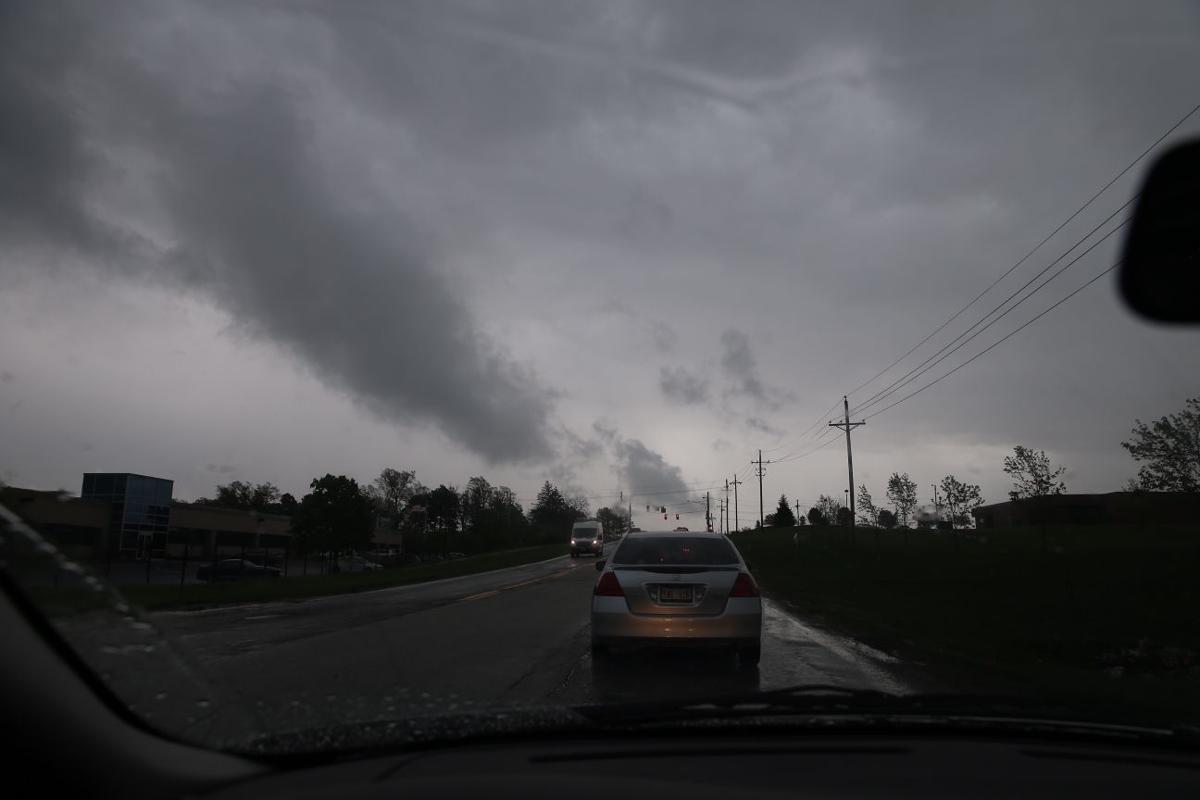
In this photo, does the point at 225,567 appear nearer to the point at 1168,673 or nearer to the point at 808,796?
the point at 1168,673

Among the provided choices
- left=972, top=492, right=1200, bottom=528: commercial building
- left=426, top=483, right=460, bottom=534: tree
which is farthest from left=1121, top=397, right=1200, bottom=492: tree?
left=426, top=483, right=460, bottom=534: tree

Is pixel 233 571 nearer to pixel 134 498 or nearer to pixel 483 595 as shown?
pixel 483 595

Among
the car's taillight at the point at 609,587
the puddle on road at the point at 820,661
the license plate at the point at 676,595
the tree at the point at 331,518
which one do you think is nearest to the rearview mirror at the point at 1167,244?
the puddle on road at the point at 820,661

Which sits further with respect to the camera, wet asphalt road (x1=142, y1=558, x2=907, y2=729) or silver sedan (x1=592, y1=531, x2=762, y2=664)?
silver sedan (x1=592, y1=531, x2=762, y2=664)

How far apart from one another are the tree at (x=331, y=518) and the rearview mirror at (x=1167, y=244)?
150ft

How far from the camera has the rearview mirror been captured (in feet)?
16.7

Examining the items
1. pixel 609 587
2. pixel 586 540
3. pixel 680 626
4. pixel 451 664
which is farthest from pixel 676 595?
pixel 586 540

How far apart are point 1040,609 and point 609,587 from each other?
11.0 metres

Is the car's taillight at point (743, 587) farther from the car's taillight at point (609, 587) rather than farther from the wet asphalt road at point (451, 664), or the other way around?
the car's taillight at point (609, 587)

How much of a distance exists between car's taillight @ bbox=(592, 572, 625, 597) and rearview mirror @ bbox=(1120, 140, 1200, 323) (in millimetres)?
5439

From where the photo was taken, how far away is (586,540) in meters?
56.9

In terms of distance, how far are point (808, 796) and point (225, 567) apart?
39165mm

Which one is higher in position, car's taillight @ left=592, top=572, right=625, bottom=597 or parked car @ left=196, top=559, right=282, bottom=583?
car's taillight @ left=592, top=572, right=625, bottom=597

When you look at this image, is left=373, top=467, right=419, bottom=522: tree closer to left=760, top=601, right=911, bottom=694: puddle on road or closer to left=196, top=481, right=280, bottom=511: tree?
left=196, top=481, right=280, bottom=511: tree
